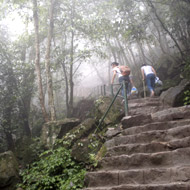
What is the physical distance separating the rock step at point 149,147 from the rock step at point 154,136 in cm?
23

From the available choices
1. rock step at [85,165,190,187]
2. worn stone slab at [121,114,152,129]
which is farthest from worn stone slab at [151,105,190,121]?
rock step at [85,165,190,187]

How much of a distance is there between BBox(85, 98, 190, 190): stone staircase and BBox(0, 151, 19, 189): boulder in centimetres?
347

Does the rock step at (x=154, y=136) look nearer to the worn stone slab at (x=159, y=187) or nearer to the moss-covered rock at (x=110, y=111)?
the worn stone slab at (x=159, y=187)

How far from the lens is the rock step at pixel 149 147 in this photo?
329 centimetres

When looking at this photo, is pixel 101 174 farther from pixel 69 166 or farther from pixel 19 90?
pixel 19 90

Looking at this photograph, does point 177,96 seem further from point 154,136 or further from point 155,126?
point 154,136

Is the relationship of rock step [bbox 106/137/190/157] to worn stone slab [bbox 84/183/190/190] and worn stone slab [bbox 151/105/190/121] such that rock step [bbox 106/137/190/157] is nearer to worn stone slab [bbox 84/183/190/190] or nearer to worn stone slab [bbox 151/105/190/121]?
worn stone slab [bbox 84/183/190/190]

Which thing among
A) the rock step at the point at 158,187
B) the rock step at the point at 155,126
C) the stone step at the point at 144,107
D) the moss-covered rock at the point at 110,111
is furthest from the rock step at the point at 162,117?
the rock step at the point at 158,187

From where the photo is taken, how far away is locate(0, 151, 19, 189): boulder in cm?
558

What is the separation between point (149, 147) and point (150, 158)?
12.7 inches

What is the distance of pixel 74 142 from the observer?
243 inches

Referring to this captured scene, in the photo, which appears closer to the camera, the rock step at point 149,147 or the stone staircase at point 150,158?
the stone staircase at point 150,158

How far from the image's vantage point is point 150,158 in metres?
3.22

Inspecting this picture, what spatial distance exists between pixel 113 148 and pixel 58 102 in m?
15.1
